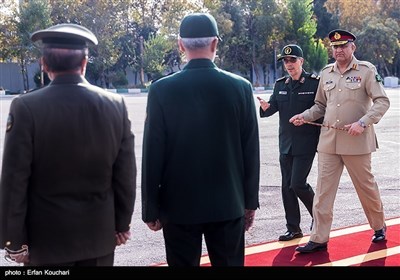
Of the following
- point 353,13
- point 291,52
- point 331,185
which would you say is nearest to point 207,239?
point 331,185

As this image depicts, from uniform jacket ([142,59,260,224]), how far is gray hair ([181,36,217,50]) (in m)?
0.08

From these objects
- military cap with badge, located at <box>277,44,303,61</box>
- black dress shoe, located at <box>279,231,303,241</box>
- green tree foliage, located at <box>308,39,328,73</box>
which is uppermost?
military cap with badge, located at <box>277,44,303,61</box>

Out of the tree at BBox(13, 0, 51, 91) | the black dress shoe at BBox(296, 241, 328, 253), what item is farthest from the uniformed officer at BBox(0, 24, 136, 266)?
the tree at BBox(13, 0, 51, 91)

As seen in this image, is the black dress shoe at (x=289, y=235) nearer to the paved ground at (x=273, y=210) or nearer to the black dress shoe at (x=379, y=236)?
the paved ground at (x=273, y=210)

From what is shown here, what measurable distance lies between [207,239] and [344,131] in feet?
7.16

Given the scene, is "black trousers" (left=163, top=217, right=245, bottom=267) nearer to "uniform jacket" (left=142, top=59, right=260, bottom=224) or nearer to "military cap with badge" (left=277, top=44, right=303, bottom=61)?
"uniform jacket" (left=142, top=59, right=260, bottom=224)

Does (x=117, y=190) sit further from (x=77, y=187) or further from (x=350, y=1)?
(x=350, y=1)

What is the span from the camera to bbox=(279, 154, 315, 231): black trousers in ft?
17.7

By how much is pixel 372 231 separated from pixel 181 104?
11.2ft

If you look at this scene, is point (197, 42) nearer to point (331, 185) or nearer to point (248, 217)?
point (248, 217)

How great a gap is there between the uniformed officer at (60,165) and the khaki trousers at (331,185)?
105 inches

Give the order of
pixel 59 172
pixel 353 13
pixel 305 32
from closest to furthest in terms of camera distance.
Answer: pixel 59 172, pixel 305 32, pixel 353 13

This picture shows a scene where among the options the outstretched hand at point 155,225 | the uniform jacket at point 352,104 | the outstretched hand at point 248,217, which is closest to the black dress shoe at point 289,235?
the uniform jacket at point 352,104

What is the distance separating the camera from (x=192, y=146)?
320cm
